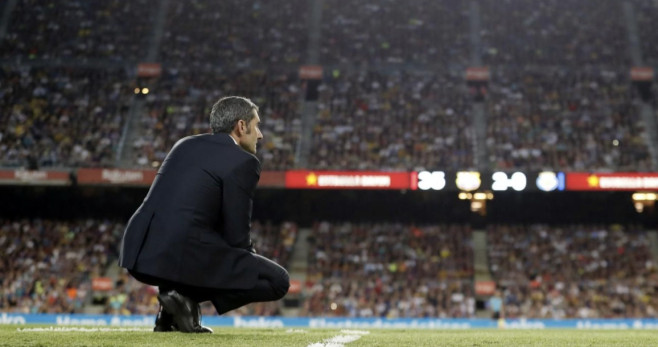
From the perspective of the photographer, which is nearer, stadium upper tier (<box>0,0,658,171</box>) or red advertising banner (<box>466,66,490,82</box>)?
stadium upper tier (<box>0,0,658,171</box>)

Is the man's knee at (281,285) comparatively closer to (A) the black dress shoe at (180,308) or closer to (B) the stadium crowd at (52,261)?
(A) the black dress shoe at (180,308)

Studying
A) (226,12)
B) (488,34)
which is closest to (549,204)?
(488,34)

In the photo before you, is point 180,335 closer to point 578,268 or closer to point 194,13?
point 578,268

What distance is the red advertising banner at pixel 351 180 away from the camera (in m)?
31.2

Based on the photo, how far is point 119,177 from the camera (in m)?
32.2

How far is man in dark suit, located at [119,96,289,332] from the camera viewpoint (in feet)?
19.3

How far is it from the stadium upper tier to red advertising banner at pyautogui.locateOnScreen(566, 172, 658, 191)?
1.64 m

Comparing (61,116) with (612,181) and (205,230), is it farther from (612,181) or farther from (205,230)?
(205,230)

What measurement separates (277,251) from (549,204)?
11.2 metres

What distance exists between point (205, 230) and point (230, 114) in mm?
932

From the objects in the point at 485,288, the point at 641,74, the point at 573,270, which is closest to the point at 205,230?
the point at 485,288

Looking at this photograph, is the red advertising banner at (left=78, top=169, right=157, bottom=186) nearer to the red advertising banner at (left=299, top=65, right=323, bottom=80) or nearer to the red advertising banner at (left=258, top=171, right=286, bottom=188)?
the red advertising banner at (left=258, top=171, right=286, bottom=188)

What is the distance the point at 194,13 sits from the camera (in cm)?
4228

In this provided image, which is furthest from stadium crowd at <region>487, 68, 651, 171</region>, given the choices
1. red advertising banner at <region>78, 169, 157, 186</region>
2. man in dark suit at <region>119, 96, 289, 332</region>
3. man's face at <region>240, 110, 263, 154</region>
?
man in dark suit at <region>119, 96, 289, 332</region>
